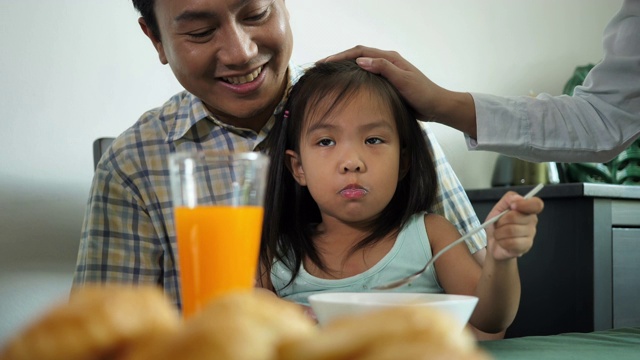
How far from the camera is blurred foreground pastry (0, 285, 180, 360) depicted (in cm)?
29

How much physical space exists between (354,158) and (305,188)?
0.80 feet

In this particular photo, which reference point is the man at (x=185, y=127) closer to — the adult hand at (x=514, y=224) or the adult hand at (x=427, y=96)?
the adult hand at (x=427, y=96)

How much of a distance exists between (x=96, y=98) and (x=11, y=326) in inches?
24.7

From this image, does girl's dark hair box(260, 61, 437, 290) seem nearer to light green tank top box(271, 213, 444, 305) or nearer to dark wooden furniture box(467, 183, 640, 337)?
light green tank top box(271, 213, 444, 305)

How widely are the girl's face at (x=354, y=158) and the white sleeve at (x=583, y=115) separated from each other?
0.20 metres

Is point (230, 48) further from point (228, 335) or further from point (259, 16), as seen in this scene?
point (228, 335)

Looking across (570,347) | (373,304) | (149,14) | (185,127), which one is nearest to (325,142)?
(185,127)

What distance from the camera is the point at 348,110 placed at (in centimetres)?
140

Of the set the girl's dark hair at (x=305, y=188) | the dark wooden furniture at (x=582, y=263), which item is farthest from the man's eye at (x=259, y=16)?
the dark wooden furniture at (x=582, y=263)

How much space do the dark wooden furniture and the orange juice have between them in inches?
79.3

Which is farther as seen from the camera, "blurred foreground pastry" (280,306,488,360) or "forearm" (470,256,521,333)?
"forearm" (470,256,521,333)

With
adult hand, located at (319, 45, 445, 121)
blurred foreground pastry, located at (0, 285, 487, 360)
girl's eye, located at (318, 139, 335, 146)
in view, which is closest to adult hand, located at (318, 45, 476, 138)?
adult hand, located at (319, 45, 445, 121)

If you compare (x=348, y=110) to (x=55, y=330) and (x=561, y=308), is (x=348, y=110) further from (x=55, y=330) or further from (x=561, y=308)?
(x=561, y=308)

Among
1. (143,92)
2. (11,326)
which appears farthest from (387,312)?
(143,92)
